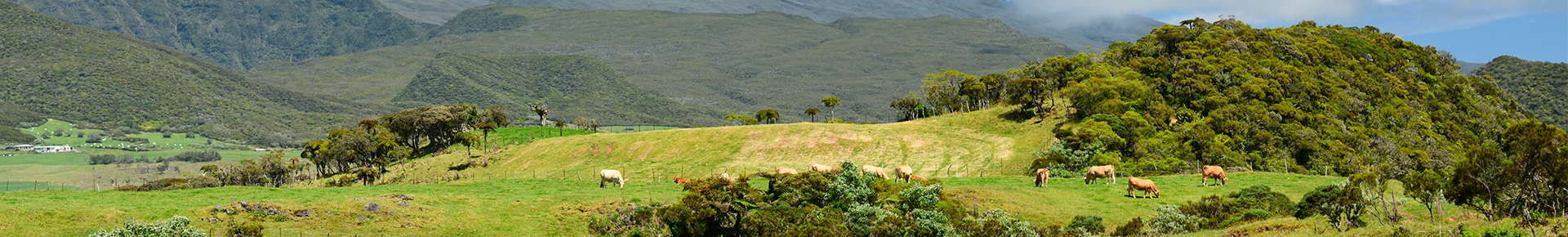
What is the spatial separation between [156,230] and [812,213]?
2235 cm

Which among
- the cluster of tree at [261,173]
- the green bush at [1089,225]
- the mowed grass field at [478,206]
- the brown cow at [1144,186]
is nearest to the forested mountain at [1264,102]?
the mowed grass field at [478,206]

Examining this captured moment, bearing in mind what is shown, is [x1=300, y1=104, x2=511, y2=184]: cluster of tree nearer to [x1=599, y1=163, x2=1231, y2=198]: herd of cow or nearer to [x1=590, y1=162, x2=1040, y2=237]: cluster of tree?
[x1=599, y1=163, x2=1231, y2=198]: herd of cow

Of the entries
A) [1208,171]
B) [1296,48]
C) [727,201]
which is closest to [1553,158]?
[1208,171]

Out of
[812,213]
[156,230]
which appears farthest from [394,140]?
[812,213]

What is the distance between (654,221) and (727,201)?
4.37m

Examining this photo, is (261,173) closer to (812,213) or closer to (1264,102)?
→ (812,213)

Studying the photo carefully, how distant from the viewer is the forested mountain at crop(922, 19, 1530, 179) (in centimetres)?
7831

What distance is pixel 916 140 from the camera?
91562 millimetres

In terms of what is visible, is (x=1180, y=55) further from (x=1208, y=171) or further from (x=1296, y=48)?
(x=1208, y=171)

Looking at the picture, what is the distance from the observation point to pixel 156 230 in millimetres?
33344

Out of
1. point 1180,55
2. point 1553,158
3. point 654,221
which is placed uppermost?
point 1180,55

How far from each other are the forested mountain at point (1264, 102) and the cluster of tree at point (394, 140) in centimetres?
5472

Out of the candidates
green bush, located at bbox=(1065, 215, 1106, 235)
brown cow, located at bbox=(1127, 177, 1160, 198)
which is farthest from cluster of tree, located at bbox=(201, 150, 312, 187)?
green bush, located at bbox=(1065, 215, 1106, 235)

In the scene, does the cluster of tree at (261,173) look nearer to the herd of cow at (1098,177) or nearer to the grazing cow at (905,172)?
the herd of cow at (1098,177)
